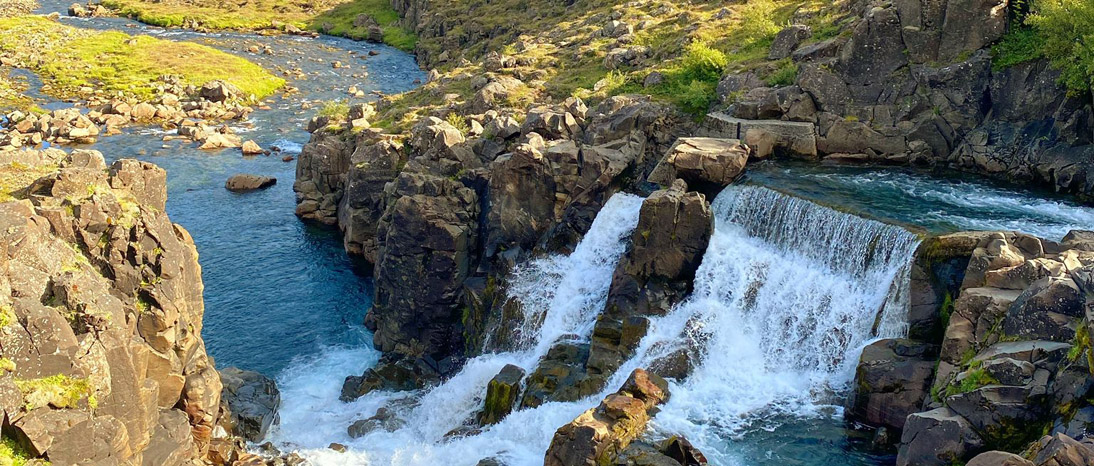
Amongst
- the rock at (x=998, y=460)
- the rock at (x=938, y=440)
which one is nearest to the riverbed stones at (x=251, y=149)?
the rock at (x=938, y=440)

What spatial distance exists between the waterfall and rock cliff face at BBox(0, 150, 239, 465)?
342 inches

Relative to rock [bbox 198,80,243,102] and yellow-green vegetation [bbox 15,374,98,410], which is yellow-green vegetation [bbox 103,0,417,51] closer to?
rock [bbox 198,80,243,102]

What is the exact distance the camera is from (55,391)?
92.8 ft

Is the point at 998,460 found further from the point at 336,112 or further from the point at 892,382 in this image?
the point at 336,112

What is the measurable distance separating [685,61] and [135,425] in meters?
48.2

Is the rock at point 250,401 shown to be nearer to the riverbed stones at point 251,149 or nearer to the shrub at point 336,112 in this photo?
the shrub at point 336,112

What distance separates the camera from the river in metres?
37.6

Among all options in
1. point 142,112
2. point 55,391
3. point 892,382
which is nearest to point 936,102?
point 892,382

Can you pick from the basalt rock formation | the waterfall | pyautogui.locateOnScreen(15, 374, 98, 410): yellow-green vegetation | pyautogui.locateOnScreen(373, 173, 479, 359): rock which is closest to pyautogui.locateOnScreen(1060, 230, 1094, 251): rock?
the basalt rock formation

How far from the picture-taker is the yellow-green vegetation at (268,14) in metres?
158

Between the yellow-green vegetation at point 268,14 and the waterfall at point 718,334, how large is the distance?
108 metres

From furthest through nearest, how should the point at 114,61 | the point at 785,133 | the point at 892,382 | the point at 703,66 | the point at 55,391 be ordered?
1. the point at 114,61
2. the point at 703,66
3. the point at 785,133
4. the point at 892,382
5. the point at 55,391

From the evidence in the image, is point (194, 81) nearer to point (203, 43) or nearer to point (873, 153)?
point (203, 43)

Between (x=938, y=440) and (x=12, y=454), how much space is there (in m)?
28.8
